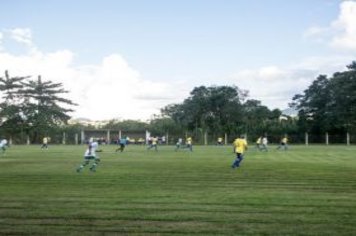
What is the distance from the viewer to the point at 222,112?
300 ft

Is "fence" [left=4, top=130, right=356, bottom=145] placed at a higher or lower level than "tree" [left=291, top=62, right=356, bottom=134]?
lower

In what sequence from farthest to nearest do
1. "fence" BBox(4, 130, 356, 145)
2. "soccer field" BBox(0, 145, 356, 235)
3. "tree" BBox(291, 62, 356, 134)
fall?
"fence" BBox(4, 130, 356, 145) → "tree" BBox(291, 62, 356, 134) → "soccer field" BBox(0, 145, 356, 235)

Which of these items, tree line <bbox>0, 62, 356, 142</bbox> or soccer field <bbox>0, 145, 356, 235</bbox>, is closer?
soccer field <bbox>0, 145, 356, 235</bbox>

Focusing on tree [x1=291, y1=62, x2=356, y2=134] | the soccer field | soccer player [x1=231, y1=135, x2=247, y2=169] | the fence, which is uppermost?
tree [x1=291, y1=62, x2=356, y2=134]

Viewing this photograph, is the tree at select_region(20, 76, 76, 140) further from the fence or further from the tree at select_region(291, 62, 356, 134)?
the tree at select_region(291, 62, 356, 134)

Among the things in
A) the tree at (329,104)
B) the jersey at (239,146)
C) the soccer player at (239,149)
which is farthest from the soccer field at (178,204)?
the tree at (329,104)

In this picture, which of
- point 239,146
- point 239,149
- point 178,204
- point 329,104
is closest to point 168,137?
point 329,104

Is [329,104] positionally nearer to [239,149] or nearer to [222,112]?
[222,112]

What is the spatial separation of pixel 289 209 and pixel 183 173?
10102mm

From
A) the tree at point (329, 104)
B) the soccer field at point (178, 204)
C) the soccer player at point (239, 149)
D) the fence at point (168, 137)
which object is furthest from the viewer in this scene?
the fence at point (168, 137)

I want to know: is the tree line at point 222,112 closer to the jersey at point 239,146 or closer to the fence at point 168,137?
the fence at point 168,137

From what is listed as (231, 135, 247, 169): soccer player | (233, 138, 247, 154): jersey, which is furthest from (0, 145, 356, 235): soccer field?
(233, 138, 247, 154): jersey

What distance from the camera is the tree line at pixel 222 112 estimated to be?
268ft

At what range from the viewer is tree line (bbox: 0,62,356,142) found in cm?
8176
